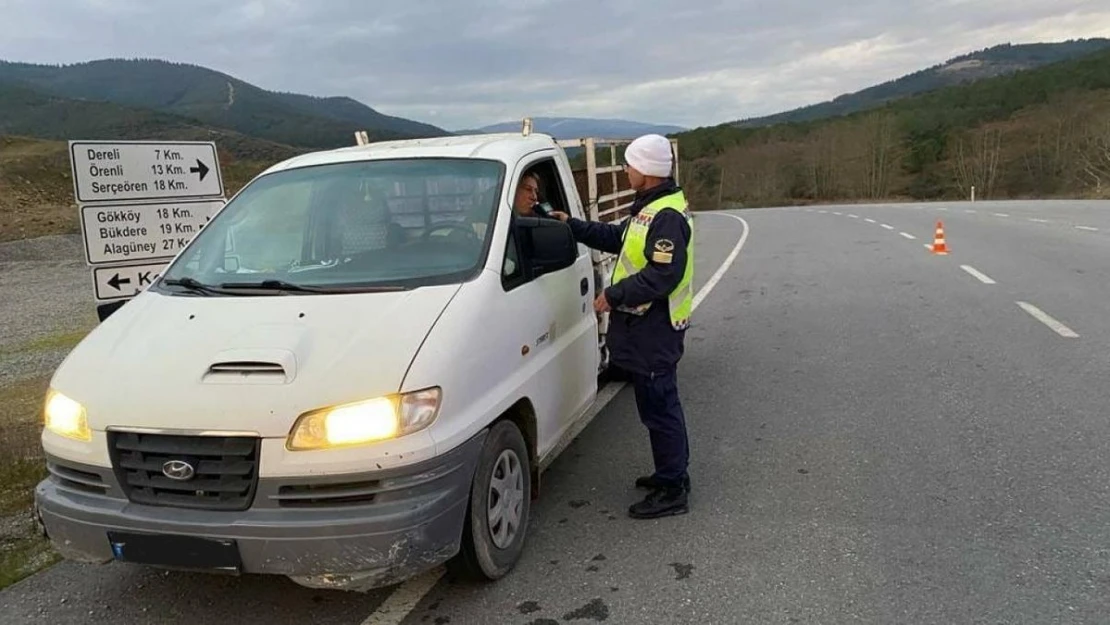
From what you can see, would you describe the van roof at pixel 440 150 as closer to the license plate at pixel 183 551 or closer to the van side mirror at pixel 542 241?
the van side mirror at pixel 542 241

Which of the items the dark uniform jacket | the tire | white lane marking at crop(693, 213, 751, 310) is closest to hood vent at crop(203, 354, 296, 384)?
the tire

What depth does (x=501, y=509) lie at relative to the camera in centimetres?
362

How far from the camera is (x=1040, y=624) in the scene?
3.07m

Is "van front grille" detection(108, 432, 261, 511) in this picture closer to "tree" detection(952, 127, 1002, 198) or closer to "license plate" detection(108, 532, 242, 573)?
"license plate" detection(108, 532, 242, 573)

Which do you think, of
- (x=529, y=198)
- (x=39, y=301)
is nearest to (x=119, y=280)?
(x=529, y=198)

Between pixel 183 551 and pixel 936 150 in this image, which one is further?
pixel 936 150

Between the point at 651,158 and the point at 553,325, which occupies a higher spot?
the point at 651,158

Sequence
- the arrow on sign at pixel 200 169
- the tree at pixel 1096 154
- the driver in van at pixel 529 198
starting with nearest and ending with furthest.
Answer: the driver in van at pixel 529 198 → the arrow on sign at pixel 200 169 → the tree at pixel 1096 154

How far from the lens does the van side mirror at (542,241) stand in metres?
3.94

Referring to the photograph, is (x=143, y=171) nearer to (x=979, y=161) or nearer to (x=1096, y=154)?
(x=1096, y=154)

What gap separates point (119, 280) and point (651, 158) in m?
4.17

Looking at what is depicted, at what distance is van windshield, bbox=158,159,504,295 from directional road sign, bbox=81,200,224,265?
1949 millimetres

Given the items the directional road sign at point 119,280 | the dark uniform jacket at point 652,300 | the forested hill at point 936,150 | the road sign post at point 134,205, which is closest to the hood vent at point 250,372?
the dark uniform jacket at point 652,300

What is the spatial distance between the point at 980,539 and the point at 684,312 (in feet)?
5.66
